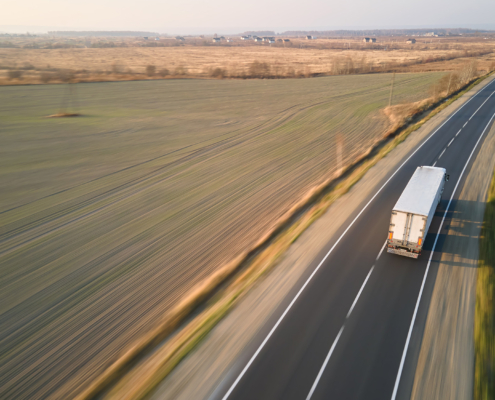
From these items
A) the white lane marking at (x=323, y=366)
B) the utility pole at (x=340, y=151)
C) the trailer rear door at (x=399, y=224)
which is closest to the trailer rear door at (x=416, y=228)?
the trailer rear door at (x=399, y=224)

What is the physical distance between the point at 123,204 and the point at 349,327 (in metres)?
16.0

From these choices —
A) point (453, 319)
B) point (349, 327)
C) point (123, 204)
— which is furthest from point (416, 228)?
point (123, 204)

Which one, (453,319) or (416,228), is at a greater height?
(416,228)

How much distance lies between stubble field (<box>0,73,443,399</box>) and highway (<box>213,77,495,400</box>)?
446cm

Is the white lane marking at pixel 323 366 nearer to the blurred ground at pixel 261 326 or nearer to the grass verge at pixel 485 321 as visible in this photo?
the blurred ground at pixel 261 326

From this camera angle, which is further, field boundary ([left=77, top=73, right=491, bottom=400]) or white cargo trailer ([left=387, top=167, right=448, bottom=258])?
white cargo trailer ([left=387, top=167, right=448, bottom=258])

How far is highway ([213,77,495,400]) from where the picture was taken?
9727 millimetres

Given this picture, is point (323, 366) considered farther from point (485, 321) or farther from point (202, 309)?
point (485, 321)

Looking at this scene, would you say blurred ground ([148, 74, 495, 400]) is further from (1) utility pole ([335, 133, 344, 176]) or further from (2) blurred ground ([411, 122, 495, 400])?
(1) utility pole ([335, 133, 344, 176])

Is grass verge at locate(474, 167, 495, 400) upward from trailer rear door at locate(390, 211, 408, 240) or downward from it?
downward

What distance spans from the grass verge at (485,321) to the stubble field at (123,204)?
10.3 meters

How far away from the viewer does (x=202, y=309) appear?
13039 mm

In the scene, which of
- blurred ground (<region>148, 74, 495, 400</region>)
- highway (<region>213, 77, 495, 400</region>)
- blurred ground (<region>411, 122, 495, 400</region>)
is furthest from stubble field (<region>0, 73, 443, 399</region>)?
blurred ground (<region>411, 122, 495, 400</region>)

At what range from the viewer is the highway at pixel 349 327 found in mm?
9727
